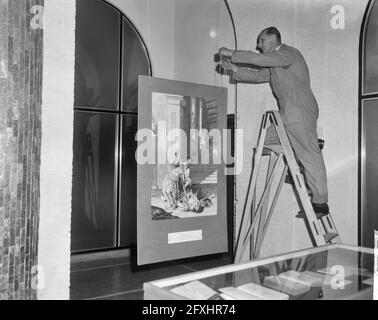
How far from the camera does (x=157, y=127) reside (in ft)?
8.39

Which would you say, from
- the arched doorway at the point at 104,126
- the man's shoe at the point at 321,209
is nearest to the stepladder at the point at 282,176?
the man's shoe at the point at 321,209

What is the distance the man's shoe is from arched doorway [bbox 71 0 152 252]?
2609 mm

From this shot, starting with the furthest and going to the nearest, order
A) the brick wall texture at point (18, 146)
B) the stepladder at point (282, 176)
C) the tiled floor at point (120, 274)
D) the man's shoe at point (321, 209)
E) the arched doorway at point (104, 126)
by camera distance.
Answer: the arched doorway at point (104, 126) < the tiled floor at point (120, 274) < the man's shoe at point (321, 209) < the stepladder at point (282, 176) < the brick wall texture at point (18, 146)

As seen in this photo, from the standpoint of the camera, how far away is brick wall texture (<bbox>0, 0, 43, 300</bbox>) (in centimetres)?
112

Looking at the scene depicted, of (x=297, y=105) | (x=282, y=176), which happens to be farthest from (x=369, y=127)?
(x=282, y=176)

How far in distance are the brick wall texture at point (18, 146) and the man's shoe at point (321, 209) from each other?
72.2 inches

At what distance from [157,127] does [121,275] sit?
1.92 metres

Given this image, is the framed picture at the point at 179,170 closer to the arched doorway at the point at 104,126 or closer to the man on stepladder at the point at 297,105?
the man on stepladder at the point at 297,105

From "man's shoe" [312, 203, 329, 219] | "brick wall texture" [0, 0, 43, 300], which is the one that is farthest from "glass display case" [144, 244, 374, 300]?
"man's shoe" [312, 203, 329, 219]

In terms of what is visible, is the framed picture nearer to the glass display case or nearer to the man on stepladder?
the man on stepladder

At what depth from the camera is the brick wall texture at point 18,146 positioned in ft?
3.68

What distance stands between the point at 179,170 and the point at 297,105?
92 centimetres

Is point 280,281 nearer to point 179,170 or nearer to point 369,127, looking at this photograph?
point 179,170
